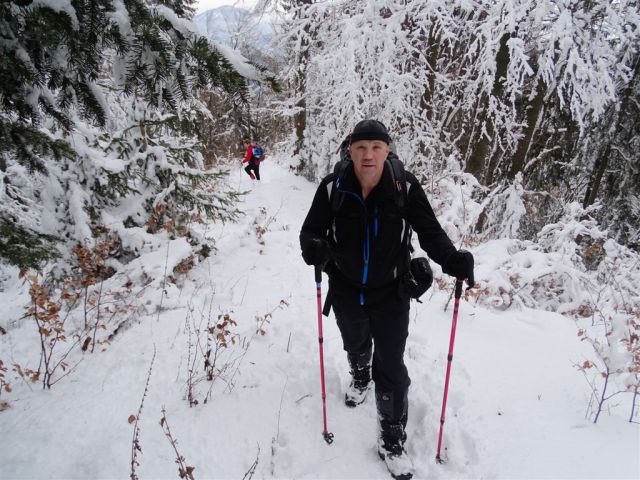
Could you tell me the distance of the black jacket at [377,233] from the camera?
93.4 inches

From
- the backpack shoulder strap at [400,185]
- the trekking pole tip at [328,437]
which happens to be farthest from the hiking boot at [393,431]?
the backpack shoulder strap at [400,185]

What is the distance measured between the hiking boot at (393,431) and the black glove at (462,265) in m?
1.02

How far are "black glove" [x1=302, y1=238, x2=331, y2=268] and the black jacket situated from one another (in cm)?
6

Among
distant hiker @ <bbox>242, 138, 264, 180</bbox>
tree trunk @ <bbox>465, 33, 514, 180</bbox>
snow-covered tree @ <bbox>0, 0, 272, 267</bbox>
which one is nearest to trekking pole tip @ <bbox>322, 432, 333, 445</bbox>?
snow-covered tree @ <bbox>0, 0, 272, 267</bbox>

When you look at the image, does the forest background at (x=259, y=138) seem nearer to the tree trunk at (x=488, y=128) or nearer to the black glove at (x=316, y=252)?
the tree trunk at (x=488, y=128)

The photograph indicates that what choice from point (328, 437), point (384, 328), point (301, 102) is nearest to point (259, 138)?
point (384, 328)

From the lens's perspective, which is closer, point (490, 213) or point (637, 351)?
point (637, 351)

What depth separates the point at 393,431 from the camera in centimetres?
257

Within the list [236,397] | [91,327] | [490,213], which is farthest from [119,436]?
[490,213]

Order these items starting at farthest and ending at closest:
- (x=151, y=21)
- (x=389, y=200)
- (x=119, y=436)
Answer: (x=119, y=436) < (x=389, y=200) < (x=151, y=21)

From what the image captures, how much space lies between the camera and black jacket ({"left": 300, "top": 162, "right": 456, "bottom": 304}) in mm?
2371

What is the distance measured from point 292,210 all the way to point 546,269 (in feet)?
21.3

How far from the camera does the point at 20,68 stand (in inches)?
65.7

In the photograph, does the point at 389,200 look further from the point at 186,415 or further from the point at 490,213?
the point at 490,213
